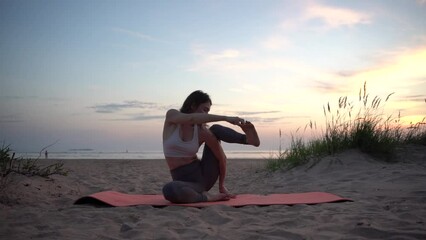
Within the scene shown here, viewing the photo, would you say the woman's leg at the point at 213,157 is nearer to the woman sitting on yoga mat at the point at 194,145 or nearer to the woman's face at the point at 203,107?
the woman sitting on yoga mat at the point at 194,145

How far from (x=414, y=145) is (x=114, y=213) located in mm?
5891

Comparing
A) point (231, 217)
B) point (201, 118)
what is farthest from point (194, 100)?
point (231, 217)

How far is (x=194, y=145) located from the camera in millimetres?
3293

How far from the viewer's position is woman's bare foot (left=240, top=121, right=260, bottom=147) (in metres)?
3.14

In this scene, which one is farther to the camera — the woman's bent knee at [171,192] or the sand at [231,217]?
the woman's bent knee at [171,192]

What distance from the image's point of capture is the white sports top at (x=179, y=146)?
10.7 ft

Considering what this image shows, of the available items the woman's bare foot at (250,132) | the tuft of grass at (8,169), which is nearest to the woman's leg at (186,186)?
the woman's bare foot at (250,132)

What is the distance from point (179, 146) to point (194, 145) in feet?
0.48

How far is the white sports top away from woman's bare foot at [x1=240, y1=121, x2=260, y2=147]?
484 millimetres

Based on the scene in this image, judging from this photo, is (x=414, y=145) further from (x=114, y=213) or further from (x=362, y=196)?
(x=114, y=213)

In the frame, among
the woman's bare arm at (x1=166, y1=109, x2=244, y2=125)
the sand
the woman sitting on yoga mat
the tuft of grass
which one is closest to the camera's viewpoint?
the sand

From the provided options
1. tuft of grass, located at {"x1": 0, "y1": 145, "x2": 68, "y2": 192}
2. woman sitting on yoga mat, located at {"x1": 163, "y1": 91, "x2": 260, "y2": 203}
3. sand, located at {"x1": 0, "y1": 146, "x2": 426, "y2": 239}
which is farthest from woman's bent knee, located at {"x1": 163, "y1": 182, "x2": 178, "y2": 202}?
tuft of grass, located at {"x1": 0, "y1": 145, "x2": 68, "y2": 192}

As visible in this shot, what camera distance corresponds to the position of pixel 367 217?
243 centimetres

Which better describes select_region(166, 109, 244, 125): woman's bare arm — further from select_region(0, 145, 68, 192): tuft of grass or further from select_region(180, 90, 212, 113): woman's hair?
select_region(0, 145, 68, 192): tuft of grass
